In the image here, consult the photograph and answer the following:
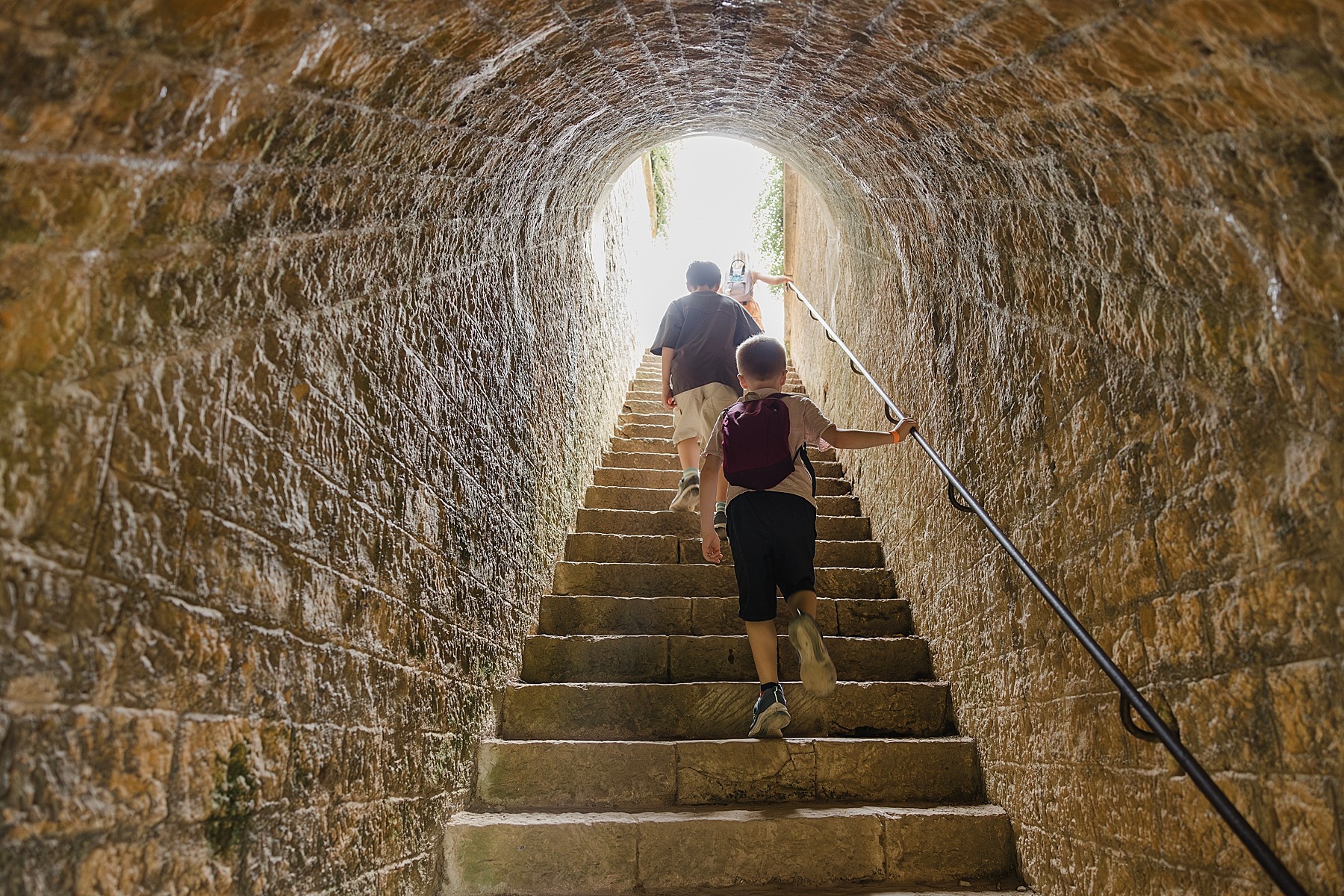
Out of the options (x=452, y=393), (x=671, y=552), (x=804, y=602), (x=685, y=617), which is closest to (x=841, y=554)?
(x=671, y=552)

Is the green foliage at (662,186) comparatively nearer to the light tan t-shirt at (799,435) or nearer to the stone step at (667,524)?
the stone step at (667,524)

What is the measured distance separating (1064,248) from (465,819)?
2164 mm

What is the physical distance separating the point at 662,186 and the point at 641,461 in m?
4.24

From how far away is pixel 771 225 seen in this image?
9461mm

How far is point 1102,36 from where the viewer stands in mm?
1407

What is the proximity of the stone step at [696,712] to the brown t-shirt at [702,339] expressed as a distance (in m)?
1.65

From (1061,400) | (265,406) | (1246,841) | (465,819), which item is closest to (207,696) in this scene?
(265,406)

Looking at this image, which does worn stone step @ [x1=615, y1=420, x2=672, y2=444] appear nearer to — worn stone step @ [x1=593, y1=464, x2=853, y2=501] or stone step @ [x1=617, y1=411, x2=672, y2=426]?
stone step @ [x1=617, y1=411, x2=672, y2=426]

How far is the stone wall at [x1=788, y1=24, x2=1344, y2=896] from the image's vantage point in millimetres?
1277

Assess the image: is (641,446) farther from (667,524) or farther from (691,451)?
(691,451)

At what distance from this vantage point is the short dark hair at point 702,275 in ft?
14.9

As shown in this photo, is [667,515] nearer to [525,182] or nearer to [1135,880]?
[525,182]

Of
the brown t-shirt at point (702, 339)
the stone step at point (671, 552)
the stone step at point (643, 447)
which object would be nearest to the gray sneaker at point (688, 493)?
the stone step at point (671, 552)

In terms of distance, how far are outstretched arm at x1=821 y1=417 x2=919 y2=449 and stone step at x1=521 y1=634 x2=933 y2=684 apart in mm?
910
